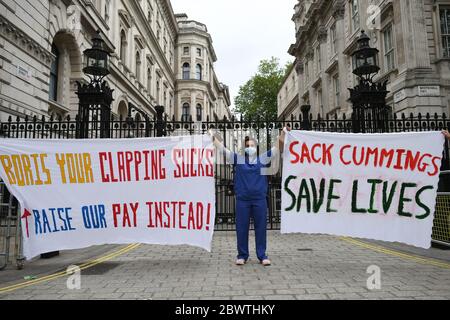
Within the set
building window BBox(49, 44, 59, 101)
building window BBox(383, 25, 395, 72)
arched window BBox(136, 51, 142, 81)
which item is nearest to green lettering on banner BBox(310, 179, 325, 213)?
building window BBox(49, 44, 59, 101)

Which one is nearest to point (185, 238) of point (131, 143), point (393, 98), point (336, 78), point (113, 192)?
point (113, 192)

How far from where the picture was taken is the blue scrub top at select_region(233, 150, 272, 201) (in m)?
5.25

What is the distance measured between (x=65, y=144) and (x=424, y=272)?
6026 millimetres

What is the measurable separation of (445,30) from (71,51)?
19.7 meters

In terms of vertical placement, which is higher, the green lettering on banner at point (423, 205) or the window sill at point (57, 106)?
the window sill at point (57, 106)

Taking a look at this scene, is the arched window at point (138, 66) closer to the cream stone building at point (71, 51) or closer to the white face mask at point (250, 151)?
the cream stone building at point (71, 51)

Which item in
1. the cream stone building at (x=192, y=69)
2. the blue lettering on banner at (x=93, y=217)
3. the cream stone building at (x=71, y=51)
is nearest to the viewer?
the blue lettering on banner at (x=93, y=217)

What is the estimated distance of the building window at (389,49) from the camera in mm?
18619

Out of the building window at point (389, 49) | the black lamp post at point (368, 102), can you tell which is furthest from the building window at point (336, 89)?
the black lamp post at point (368, 102)

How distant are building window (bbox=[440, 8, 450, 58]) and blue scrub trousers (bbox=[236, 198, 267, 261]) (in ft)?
54.4

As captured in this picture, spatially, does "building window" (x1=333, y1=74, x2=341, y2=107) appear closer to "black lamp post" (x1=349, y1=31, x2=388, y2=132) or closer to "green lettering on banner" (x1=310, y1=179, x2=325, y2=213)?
"black lamp post" (x1=349, y1=31, x2=388, y2=132)

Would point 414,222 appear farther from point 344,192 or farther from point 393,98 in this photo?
point 393,98

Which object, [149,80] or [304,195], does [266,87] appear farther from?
[304,195]

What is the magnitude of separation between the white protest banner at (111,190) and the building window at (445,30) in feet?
54.7
